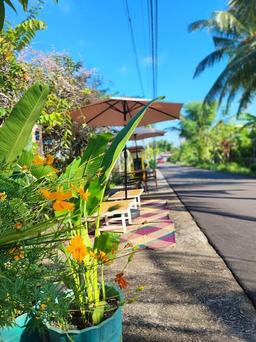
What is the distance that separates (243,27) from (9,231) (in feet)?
77.9

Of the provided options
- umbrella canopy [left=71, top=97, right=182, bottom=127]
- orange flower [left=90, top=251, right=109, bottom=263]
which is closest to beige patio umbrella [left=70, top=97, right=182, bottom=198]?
umbrella canopy [left=71, top=97, right=182, bottom=127]

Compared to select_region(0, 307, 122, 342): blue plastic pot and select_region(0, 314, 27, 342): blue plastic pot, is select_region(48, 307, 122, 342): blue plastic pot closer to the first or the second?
select_region(0, 307, 122, 342): blue plastic pot

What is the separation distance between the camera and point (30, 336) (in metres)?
2.34

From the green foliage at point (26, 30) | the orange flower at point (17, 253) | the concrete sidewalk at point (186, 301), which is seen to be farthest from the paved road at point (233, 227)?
the green foliage at point (26, 30)

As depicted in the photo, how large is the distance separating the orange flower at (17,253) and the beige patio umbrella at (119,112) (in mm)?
5125

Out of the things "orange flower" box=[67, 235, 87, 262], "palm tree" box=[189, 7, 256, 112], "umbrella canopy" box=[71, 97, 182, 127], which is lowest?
"orange flower" box=[67, 235, 87, 262]

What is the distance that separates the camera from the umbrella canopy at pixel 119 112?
687cm

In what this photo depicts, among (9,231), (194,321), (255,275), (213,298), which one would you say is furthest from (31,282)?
(255,275)

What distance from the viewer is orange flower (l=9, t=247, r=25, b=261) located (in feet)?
5.12

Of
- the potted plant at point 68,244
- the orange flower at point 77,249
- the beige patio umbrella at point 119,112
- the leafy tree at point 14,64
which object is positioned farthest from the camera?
the beige patio umbrella at point 119,112

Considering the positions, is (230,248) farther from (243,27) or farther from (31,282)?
(243,27)

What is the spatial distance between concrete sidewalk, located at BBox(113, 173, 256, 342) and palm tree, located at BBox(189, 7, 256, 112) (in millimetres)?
16627

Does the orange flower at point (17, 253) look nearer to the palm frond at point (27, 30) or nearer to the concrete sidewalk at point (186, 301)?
the concrete sidewalk at point (186, 301)

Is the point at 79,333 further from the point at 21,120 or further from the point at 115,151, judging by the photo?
the point at 21,120
